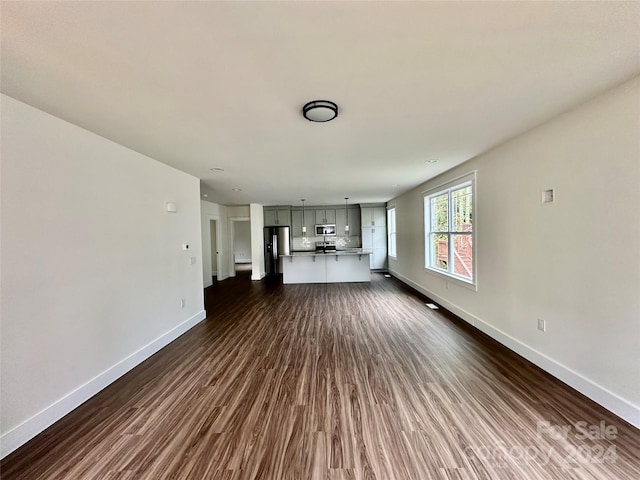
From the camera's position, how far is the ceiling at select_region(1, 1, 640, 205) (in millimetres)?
1148

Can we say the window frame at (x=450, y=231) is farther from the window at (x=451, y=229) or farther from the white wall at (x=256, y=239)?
the white wall at (x=256, y=239)

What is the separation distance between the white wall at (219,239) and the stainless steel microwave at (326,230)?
10.4 ft

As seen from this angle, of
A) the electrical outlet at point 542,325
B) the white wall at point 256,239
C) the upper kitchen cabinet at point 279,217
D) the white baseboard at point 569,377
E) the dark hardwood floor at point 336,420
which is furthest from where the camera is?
the upper kitchen cabinet at point 279,217

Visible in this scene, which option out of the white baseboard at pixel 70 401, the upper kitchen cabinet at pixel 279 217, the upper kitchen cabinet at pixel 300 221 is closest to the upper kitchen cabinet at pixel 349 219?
the upper kitchen cabinet at pixel 300 221

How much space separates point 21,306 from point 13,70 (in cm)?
150

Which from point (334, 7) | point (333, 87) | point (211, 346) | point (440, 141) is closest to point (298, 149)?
point (333, 87)

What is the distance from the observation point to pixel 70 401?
209cm

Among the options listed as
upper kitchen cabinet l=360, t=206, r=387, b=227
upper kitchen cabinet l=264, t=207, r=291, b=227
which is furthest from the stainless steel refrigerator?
upper kitchen cabinet l=360, t=206, r=387, b=227

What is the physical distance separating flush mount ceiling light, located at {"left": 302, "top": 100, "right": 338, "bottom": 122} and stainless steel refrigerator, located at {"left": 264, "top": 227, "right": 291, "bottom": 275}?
7077mm

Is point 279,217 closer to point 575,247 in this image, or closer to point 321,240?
point 321,240

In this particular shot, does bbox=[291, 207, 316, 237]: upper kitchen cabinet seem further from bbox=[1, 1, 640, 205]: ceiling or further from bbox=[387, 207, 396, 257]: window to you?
bbox=[1, 1, 640, 205]: ceiling

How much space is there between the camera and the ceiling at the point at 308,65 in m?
1.15

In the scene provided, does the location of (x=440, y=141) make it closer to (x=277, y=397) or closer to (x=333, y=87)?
(x=333, y=87)

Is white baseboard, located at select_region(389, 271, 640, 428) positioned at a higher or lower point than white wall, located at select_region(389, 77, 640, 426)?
lower
